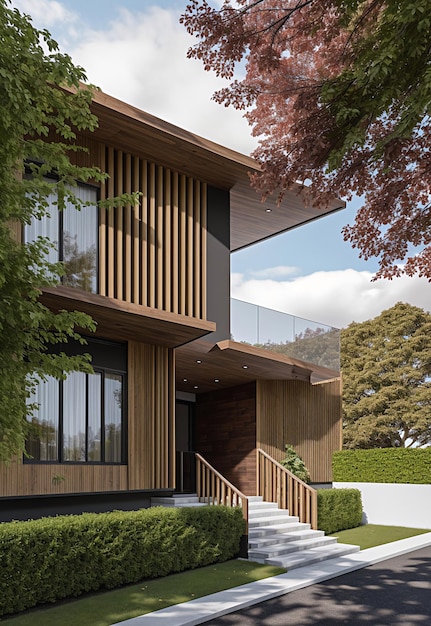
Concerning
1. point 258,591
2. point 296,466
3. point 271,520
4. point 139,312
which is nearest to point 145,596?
point 258,591

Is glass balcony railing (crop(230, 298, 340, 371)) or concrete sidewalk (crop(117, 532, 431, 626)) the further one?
glass balcony railing (crop(230, 298, 340, 371))

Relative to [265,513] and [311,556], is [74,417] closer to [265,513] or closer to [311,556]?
[311,556]

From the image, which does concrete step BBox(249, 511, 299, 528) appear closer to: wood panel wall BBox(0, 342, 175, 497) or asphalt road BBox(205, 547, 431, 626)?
wood panel wall BBox(0, 342, 175, 497)

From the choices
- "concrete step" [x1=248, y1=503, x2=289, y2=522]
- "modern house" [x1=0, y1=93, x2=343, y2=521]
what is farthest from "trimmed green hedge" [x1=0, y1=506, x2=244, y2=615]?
"concrete step" [x1=248, y1=503, x2=289, y2=522]

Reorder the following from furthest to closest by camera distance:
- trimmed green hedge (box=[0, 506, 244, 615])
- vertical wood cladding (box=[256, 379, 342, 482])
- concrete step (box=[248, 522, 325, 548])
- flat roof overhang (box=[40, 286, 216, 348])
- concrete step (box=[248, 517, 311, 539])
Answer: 1. vertical wood cladding (box=[256, 379, 342, 482])
2. concrete step (box=[248, 517, 311, 539])
3. concrete step (box=[248, 522, 325, 548])
4. flat roof overhang (box=[40, 286, 216, 348])
5. trimmed green hedge (box=[0, 506, 244, 615])

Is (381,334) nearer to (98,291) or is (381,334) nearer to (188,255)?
(188,255)

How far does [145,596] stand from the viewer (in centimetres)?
1005

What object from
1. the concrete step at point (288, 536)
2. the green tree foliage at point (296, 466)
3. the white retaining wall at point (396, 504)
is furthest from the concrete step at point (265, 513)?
the white retaining wall at point (396, 504)

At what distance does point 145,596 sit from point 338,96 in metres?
7.49

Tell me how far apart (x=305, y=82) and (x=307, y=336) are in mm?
12238

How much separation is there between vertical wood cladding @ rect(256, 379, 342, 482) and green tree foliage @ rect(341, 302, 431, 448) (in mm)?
12404

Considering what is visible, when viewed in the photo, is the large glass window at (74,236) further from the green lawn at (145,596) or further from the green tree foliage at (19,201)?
the green lawn at (145,596)

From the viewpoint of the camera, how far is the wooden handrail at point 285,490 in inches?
625

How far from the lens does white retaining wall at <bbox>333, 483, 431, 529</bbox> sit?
60.8 feet
